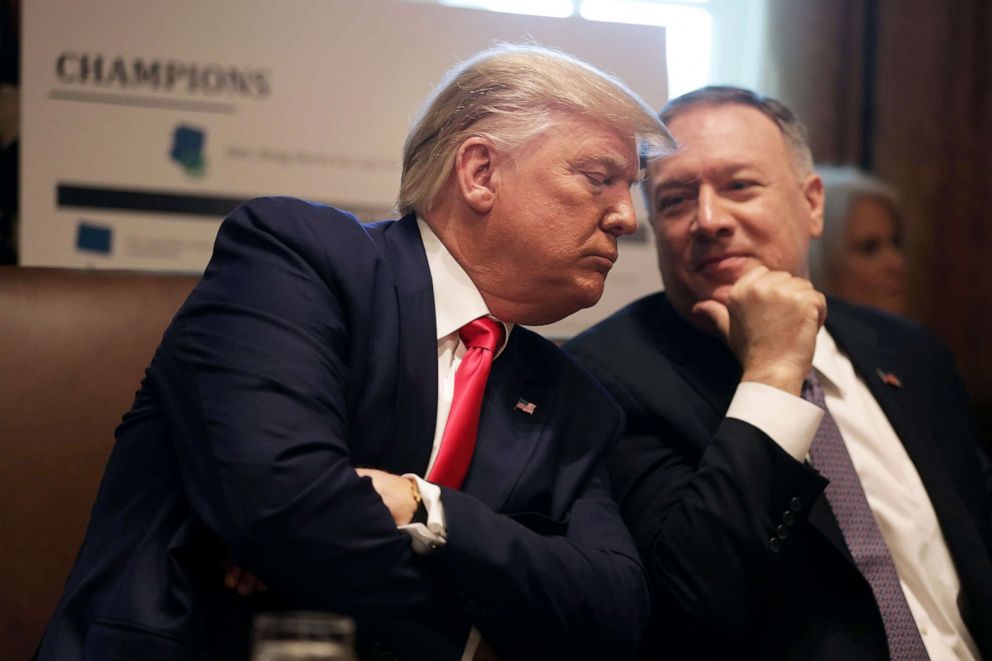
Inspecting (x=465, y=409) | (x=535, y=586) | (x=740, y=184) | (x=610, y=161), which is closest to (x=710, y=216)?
(x=740, y=184)

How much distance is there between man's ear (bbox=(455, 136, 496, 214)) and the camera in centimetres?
176

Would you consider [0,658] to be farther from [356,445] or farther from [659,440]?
[659,440]

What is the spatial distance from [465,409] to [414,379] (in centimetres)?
10

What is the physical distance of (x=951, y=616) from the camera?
1.94 meters

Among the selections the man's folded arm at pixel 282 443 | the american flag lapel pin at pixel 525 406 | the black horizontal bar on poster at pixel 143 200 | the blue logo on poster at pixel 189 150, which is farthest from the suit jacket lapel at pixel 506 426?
the blue logo on poster at pixel 189 150

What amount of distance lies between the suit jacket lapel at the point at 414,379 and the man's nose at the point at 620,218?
350 millimetres

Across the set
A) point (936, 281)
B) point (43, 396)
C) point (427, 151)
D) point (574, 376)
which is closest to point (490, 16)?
point (427, 151)

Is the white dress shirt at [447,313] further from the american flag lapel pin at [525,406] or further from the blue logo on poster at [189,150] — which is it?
the blue logo on poster at [189,150]

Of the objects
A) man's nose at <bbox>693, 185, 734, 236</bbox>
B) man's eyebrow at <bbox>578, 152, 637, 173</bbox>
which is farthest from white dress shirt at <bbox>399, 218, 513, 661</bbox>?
man's nose at <bbox>693, 185, 734, 236</bbox>

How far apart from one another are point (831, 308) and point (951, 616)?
732 mm

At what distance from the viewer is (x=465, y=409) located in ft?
5.31

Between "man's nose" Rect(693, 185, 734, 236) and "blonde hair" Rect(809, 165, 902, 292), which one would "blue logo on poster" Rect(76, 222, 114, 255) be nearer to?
"man's nose" Rect(693, 185, 734, 236)

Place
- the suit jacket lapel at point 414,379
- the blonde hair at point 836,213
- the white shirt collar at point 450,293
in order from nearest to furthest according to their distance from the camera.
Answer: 1. the suit jacket lapel at point 414,379
2. the white shirt collar at point 450,293
3. the blonde hair at point 836,213

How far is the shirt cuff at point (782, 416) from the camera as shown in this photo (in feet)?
5.82
